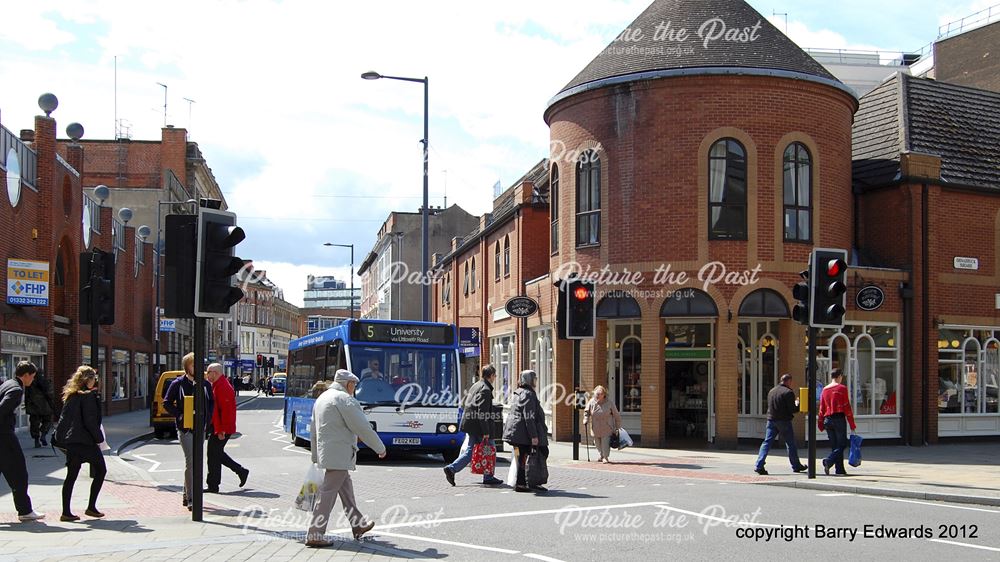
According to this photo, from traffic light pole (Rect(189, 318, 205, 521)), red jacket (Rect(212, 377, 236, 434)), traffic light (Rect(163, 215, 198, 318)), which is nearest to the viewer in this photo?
traffic light pole (Rect(189, 318, 205, 521))

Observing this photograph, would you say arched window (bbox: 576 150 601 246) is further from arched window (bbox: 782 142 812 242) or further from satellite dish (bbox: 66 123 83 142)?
satellite dish (bbox: 66 123 83 142)

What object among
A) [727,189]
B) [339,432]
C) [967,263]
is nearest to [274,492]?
[339,432]

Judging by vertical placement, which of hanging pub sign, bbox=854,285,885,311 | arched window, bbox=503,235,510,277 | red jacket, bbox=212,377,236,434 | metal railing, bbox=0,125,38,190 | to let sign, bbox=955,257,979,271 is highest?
metal railing, bbox=0,125,38,190

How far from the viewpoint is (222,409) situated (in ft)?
44.2

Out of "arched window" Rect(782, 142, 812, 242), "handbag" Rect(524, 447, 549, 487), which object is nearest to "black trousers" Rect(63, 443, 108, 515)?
"handbag" Rect(524, 447, 549, 487)

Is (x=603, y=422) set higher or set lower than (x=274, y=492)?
higher

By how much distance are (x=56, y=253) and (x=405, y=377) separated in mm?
17350

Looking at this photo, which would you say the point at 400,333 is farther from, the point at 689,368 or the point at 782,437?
the point at 689,368

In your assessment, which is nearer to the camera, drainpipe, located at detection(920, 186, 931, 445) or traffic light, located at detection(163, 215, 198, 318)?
traffic light, located at detection(163, 215, 198, 318)

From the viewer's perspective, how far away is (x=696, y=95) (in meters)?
23.0

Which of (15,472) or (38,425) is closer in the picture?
(15,472)

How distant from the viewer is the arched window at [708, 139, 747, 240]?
75.7ft

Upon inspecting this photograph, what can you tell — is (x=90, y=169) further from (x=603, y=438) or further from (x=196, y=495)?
(x=196, y=495)

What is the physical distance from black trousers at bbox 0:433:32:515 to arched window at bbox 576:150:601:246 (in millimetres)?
15640
